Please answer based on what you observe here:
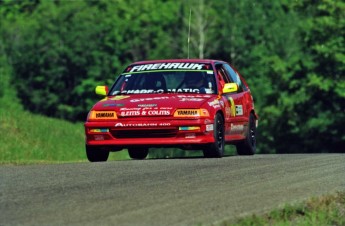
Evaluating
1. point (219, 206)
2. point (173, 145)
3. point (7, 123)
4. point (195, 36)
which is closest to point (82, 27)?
point (195, 36)

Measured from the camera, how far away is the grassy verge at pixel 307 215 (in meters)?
10.3

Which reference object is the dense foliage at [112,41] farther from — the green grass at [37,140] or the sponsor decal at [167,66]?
the sponsor decal at [167,66]

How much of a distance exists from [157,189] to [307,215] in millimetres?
1945

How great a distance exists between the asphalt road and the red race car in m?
1.27

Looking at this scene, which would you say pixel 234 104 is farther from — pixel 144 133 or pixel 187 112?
pixel 144 133

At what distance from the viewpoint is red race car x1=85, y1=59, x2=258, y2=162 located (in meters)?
18.1

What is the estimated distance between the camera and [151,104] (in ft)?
59.6

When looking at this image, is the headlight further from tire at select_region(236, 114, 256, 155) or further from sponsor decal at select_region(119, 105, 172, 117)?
tire at select_region(236, 114, 256, 155)

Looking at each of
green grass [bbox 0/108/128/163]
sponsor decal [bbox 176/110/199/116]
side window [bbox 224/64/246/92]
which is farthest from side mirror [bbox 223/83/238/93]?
green grass [bbox 0/108/128/163]

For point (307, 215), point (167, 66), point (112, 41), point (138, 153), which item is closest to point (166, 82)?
point (167, 66)

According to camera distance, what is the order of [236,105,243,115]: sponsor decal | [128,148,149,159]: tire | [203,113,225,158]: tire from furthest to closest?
[128,148,149,159]: tire
[236,105,243,115]: sponsor decal
[203,113,225,158]: tire

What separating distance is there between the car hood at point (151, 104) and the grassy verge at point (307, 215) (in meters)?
6.25

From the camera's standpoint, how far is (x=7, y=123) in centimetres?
3083

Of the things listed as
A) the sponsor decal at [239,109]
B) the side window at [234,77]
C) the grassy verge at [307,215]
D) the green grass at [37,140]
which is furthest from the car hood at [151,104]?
the green grass at [37,140]
